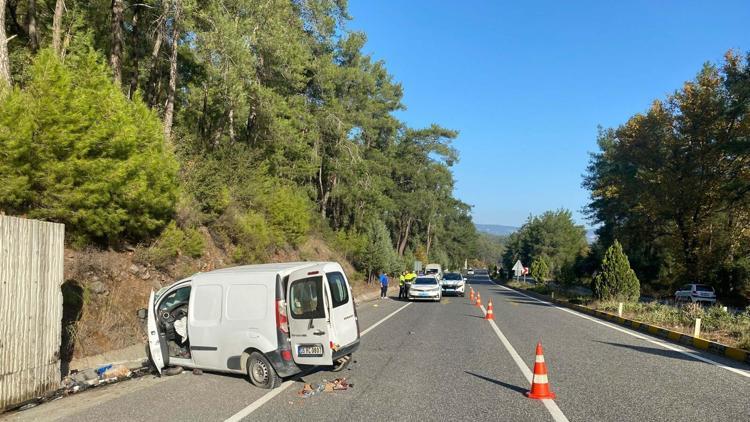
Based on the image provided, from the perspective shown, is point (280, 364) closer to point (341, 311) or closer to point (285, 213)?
point (341, 311)

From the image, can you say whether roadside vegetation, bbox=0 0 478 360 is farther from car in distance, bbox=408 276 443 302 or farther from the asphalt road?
car in distance, bbox=408 276 443 302

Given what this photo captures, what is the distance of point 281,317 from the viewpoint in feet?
24.8

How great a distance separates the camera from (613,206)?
53875 millimetres

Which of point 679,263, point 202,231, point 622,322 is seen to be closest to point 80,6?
point 202,231

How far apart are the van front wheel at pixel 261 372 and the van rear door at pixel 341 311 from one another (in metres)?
1.00

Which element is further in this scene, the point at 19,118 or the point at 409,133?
the point at 409,133

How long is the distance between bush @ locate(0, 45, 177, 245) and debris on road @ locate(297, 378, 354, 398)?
20.7 ft

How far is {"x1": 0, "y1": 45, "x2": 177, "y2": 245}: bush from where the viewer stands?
9.70 metres

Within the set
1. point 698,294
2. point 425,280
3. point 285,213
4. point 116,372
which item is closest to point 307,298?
point 116,372

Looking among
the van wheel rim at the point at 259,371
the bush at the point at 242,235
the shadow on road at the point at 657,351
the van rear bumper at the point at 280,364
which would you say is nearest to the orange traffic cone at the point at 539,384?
the van rear bumper at the point at 280,364

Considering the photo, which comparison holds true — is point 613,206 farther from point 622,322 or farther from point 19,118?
point 19,118

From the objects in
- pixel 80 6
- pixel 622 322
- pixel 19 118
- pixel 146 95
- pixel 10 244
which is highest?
pixel 80 6

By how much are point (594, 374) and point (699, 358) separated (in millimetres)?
3721

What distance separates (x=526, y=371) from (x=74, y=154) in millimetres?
9309
